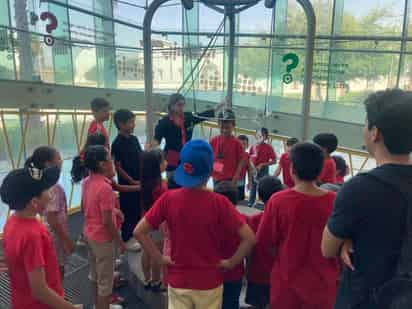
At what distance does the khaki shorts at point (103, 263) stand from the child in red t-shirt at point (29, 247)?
59 cm

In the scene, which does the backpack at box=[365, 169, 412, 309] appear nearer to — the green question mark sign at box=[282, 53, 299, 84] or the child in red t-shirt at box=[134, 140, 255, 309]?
the child in red t-shirt at box=[134, 140, 255, 309]

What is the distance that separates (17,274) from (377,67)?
647cm

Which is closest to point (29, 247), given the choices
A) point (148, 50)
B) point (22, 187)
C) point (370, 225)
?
point (22, 187)

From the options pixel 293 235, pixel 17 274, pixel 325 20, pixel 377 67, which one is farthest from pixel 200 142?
pixel 325 20

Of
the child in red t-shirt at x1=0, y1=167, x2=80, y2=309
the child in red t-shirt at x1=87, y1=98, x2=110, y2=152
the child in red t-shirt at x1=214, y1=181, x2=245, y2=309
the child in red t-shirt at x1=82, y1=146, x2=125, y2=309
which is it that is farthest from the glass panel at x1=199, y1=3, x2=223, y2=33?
the child in red t-shirt at x1=0, y1=167, x2=80, y2=309

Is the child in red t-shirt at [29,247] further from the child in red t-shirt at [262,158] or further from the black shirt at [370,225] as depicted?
the child in red t-shirt at [262,158]

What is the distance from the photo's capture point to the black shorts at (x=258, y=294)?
1.73 metres

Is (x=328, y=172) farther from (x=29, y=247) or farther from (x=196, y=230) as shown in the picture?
(x=29, y=247)

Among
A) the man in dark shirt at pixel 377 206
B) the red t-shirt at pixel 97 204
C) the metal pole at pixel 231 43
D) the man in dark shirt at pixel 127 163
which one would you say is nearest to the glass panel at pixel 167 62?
the metal pole at pixel 231 43

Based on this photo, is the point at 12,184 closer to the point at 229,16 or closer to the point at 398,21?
the point at 229,16

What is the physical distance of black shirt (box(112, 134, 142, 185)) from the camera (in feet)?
8.39

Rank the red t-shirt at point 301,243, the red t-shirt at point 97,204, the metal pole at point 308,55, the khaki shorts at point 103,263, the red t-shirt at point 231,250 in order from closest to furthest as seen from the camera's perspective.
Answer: the red t-shirt at point 301,243
the red t-shirt at point 231,250
the red t-shirt at point 97,204
the khaki shorts at point 103,263
the metal pole at point 308,55

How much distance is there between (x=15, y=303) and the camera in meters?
1.35

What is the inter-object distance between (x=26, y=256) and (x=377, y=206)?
3.85 feet
